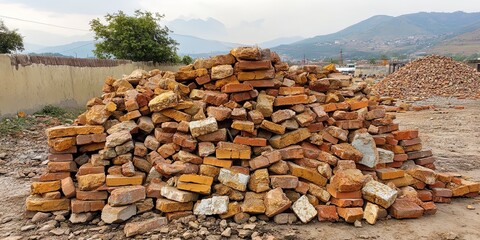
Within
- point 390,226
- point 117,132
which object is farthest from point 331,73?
point 117,132

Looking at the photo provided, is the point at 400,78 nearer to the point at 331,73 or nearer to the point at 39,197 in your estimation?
the point at 331,73

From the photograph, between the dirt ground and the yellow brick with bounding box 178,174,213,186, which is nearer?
the dirt ground

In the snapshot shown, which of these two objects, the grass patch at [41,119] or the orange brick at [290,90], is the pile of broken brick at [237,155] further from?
the grass patch at [41,119]

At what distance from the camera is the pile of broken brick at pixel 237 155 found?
357cm

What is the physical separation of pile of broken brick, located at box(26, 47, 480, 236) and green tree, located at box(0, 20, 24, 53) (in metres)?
13.5

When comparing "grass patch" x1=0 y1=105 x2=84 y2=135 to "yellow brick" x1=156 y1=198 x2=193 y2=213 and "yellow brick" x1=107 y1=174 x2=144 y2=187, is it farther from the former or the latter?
"yellow brick" x1=156 y1=198 x2=193 y2=213

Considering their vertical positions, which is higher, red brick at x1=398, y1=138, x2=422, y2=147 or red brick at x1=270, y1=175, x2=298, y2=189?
red brick at x1=398, y1=138, x2=422, y2=147

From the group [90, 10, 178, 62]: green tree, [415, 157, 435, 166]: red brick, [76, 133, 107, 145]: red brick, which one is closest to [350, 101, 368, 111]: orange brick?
[415, 157, 435, 166]: red brick

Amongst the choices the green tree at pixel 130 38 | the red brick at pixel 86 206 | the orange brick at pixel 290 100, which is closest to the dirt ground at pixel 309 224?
the red brick at pixel 86 206

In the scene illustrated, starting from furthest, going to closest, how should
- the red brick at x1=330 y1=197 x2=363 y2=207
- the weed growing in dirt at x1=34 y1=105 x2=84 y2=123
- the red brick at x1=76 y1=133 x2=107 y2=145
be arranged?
the weed growing in dirt at x1=34 y1=105 x2=84 y2=123 → the red brick at x1=76 y1=133 x2=107 y2=145 → the red brick at x1=330 y1=197 x2=363 y2=207

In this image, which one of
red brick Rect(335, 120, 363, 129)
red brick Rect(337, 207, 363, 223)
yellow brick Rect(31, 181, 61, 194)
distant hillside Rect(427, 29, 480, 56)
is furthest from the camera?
distant hillside Rect(427, 29, 480, 56)

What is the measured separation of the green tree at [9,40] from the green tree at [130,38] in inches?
126

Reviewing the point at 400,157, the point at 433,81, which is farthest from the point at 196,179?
the point at 433,81

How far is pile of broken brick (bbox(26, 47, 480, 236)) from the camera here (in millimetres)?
3574
